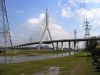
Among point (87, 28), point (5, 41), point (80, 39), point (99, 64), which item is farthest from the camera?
point (80, 39)

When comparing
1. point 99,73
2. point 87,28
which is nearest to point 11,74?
point 99,73

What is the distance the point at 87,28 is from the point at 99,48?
99.5m

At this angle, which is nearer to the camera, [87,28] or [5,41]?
[5,41]

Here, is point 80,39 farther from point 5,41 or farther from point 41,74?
point 41,74

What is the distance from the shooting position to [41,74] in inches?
1202

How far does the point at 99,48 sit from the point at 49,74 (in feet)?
21.3

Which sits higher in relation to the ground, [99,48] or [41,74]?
[99,48]

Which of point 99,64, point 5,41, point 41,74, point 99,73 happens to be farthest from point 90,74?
point 5,41

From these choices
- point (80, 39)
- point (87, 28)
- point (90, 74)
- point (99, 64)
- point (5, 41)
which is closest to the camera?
point (90, 74)

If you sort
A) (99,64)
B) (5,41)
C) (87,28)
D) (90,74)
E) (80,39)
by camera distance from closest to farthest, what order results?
1. (90,74)
2. (99,64)
3. (5,41)
4. (87,28)
5. (80,39)

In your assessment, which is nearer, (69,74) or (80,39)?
(69,74)

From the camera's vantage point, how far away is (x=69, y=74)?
98.9 feet

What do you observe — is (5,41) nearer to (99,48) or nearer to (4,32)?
(4,32)

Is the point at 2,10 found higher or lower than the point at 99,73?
higher
